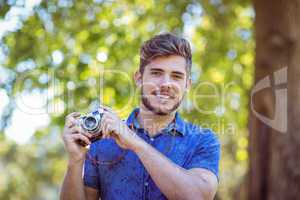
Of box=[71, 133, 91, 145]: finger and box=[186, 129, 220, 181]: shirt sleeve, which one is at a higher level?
box=[71, 133, 91, 145]: finger

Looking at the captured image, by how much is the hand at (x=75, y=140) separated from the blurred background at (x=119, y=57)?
12.1ft

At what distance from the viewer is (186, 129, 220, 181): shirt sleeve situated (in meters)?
3.45

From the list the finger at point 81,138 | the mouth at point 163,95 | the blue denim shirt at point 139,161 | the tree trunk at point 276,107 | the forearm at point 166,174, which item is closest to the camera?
the forearm at point 166,174

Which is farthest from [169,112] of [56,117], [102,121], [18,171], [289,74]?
[18,171]

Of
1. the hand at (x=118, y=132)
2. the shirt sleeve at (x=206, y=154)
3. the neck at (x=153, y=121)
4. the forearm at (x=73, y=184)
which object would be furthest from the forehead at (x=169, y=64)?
the forearm at (x=73, y=184)

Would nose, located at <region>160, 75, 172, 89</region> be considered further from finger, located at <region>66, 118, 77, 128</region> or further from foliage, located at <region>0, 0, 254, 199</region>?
foliage, located at <region>0, 0, 254, 199</region>

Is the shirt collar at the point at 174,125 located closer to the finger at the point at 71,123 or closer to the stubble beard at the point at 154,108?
the stubble beard at the point at 154,108

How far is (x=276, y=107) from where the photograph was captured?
6609 millimetres

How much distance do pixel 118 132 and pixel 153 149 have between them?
0.68 ft

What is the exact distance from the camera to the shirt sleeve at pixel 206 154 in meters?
3.45

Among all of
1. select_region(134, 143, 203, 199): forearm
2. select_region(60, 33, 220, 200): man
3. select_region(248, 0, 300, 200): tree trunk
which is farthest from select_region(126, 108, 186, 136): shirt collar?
select_region(248, 0, 300, 200): tree trunk

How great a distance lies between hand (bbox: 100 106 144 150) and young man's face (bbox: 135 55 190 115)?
365 millimetres

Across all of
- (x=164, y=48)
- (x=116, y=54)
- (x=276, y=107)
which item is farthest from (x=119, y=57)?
(x=164, y=48)

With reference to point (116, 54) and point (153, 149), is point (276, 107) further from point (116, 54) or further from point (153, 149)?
point (153, 149)
